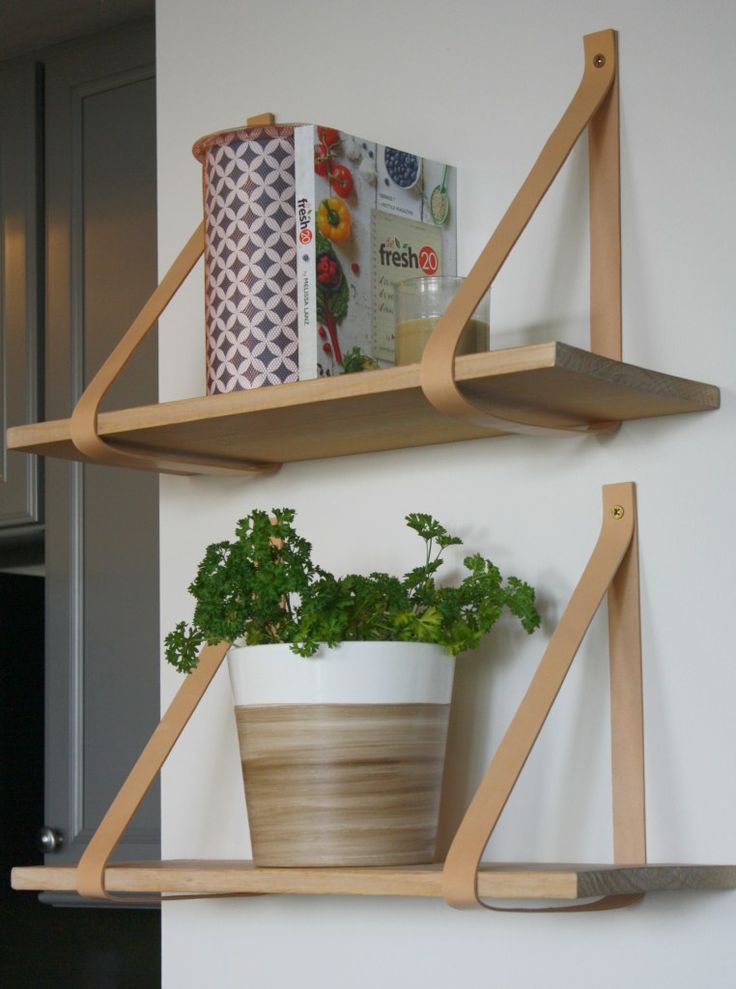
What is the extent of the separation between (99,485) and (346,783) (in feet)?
3.48

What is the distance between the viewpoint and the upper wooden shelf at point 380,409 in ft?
3.06

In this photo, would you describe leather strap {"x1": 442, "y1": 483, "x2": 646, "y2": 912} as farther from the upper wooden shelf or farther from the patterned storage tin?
the patterned storage tin

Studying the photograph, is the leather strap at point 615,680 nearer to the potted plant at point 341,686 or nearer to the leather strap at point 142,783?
the potted plant at point 341,686

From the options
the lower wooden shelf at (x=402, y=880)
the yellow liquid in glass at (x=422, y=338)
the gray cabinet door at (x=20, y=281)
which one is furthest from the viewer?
the gray cabinet door at (x=20, y=281)

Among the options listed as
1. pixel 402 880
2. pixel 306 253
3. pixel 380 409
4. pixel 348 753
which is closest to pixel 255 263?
pixel 306 253

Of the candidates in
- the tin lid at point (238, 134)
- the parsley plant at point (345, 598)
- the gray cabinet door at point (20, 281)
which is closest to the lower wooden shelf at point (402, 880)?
the parsley plant at point (345, 598)

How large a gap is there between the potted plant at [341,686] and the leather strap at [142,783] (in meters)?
0.13

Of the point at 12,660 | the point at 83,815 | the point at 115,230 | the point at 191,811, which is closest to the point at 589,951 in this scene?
the point at 191,811

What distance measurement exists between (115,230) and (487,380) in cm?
121

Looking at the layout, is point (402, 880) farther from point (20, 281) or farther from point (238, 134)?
point (20, 281)

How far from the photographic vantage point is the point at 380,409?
106 cm

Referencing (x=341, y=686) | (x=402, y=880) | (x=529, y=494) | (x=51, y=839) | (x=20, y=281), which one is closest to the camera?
(x=402, y=880)

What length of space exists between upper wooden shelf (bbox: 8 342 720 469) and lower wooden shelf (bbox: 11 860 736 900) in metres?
0.32

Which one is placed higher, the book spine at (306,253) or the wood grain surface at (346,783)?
the book spine at (306,253)
